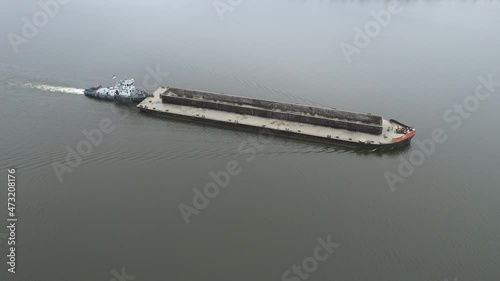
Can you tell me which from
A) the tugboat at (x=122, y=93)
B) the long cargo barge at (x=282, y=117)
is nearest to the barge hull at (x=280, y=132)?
the long cargo barge at (x=282, y=117)

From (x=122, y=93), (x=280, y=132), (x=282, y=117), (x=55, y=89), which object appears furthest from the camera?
(x=55, y=89)

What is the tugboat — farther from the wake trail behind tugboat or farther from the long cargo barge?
the wake trail behind tugboat

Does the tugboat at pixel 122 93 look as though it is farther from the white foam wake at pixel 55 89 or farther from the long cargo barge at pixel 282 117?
the white foam wake at pixel 55 89

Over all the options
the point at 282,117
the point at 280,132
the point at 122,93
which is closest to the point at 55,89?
the point at 122,93

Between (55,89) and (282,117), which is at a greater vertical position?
(55,89)

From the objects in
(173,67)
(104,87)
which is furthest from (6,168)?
(173,67)

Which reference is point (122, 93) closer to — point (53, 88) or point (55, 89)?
point (55, 89)
